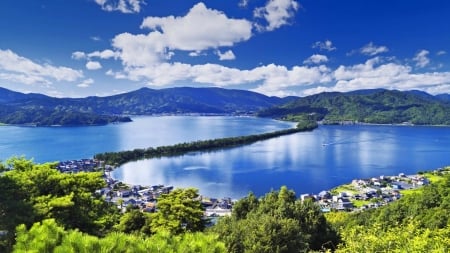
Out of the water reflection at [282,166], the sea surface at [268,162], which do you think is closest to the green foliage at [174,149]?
the sea surface at [268,162]

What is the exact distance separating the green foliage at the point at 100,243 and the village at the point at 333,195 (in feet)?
84.0

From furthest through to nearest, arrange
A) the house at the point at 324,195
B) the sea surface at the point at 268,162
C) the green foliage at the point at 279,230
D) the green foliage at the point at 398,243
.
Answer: the sea surface at the point at 268,162, the house at the point at 324,195, the green foliage at the point at 279,230, the green foliage at the point at 398,243

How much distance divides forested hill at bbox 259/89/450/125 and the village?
10149cm

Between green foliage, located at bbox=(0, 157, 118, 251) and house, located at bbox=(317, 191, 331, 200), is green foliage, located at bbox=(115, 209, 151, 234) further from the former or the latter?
house, located at bbox=(317, 191, 331, 200)

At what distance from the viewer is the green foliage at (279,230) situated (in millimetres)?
8578

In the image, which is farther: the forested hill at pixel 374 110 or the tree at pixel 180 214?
the forested hill at pixel 374 110

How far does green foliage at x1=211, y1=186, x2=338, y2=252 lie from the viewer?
858 cm

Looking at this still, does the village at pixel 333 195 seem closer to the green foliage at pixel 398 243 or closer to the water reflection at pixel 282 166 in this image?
the water reflection at pixel 282 166

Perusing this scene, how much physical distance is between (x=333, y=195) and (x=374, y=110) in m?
144

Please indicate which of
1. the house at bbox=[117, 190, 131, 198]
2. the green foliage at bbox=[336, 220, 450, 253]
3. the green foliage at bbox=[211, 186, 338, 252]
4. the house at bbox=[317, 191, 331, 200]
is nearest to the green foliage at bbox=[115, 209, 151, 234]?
the green foliage at bbox=[211, 186, 338, 252]

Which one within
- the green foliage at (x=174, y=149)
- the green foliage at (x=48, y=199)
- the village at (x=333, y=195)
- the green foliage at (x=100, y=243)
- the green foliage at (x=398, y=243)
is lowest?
the village at (x=333, y=195)

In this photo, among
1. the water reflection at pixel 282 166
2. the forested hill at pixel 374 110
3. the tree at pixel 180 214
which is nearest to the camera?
the tree at pixel 180 214

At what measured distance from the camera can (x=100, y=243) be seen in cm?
274

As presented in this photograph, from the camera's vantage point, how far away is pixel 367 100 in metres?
183
